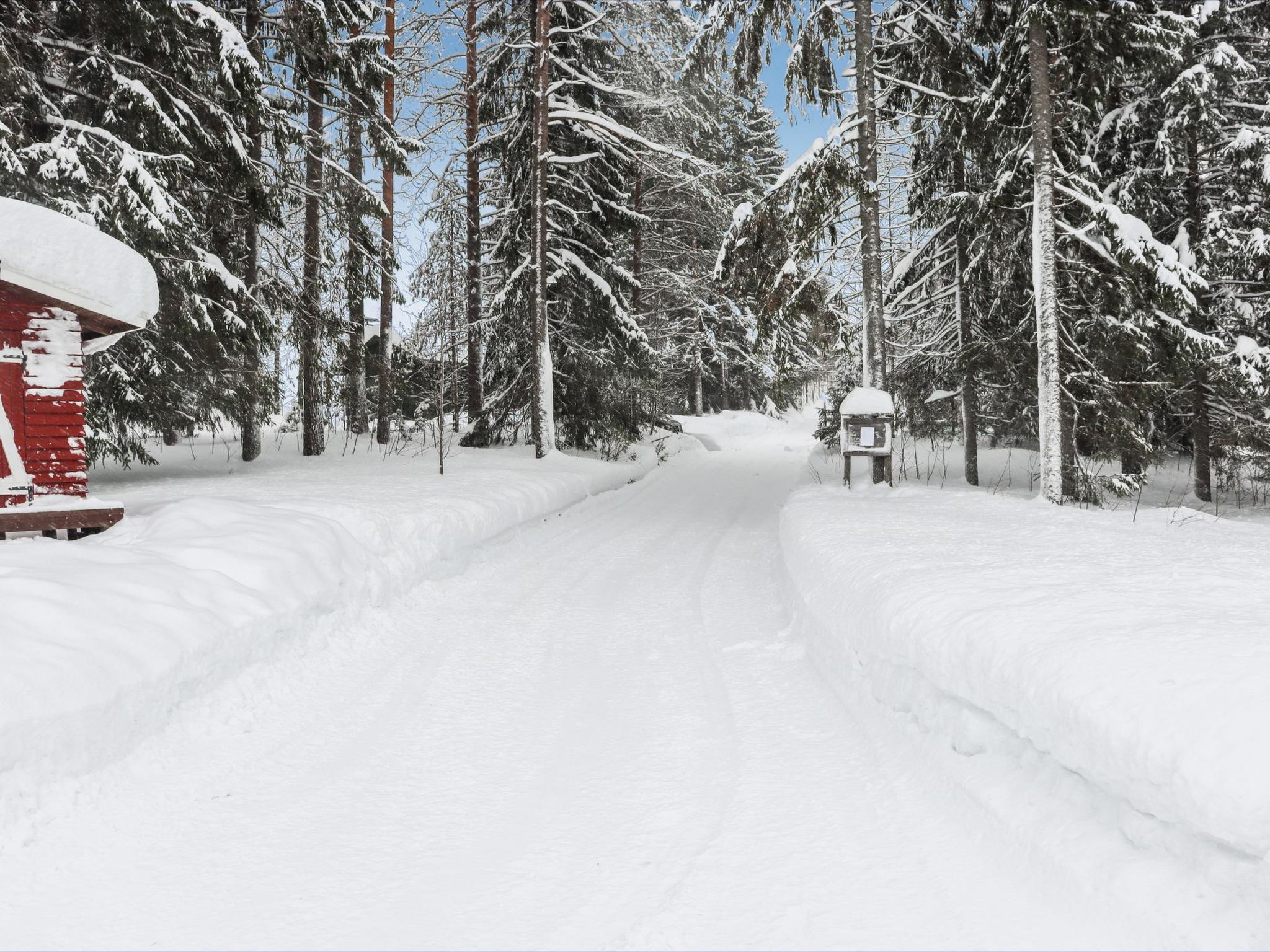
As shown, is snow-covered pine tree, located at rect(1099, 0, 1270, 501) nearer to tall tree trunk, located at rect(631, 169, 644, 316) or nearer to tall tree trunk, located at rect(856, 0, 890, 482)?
tall tree trunk, located at rect(856, 0, 890, 482)

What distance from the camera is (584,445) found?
17.7 m

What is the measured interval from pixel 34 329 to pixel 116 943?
5.92 m

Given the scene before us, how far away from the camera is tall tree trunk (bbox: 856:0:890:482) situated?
1086cm

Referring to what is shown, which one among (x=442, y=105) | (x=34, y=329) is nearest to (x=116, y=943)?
(x=34, y=329)

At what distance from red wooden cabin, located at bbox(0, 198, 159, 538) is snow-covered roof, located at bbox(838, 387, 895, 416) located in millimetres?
8934

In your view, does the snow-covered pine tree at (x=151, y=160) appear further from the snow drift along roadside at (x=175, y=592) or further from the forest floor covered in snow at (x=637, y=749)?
the forest floor covered in snow at (x=637, y=749)

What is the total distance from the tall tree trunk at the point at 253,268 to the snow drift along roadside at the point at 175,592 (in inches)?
114

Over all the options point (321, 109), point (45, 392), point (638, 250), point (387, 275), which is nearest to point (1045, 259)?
point (45, 392)

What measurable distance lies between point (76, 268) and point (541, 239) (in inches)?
375


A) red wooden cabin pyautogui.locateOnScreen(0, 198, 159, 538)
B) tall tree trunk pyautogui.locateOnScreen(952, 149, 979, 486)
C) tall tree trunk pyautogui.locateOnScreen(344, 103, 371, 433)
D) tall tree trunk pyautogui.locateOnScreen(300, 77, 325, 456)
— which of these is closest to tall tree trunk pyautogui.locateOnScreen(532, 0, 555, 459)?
tall tree trunk pyautogui.locateOnScreen(344, 103, 371, 433)

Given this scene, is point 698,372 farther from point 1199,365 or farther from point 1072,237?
point 1072,237

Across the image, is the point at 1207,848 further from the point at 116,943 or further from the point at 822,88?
the point at 822,88

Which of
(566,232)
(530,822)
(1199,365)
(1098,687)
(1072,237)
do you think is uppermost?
(566,232)

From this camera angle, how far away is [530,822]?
3146mm
